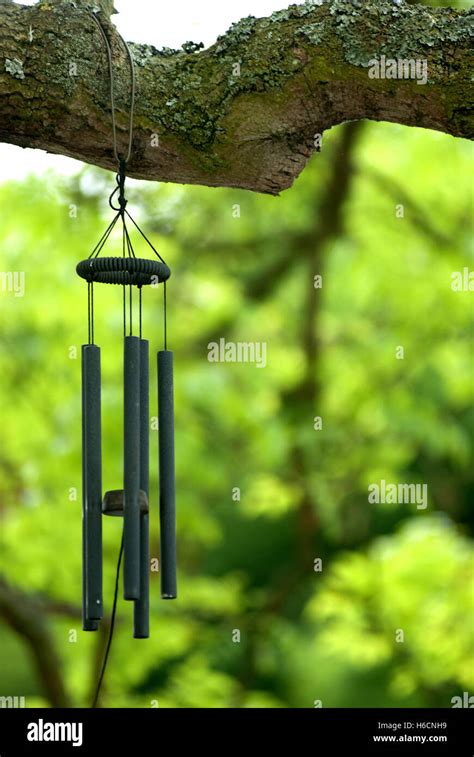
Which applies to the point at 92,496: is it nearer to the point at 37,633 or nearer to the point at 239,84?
the point at 239,84

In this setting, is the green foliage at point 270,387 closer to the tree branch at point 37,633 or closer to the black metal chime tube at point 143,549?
the tree branch at point 37,633

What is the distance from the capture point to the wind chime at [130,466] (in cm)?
173

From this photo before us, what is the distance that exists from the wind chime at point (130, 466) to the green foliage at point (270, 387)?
3.41 m

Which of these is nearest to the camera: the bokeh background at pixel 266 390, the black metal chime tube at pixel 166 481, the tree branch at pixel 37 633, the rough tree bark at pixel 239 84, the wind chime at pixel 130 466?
the rough tree bark at pixel 239 84

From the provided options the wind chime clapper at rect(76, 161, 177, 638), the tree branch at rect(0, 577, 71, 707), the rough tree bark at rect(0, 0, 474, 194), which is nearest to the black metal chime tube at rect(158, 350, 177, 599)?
the wind chime clapper at rect(76, 161, 177, 638)

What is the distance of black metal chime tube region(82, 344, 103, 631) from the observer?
1.75 m

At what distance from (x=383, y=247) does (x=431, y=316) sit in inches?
19.2

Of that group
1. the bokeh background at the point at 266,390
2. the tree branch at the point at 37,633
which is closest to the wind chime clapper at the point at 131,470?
the bokeh background at the point at 266,390

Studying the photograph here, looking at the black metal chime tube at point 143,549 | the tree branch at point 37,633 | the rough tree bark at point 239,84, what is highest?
the rough tree bark at point 239,84

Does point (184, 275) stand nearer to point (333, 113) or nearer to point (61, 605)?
point (61, 605)

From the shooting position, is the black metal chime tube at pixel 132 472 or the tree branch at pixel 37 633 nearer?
the black metal chime tube at pixel 132 472

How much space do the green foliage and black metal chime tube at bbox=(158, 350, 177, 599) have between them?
340 centimetres

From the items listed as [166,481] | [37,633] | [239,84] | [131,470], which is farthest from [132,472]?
[37,633]
